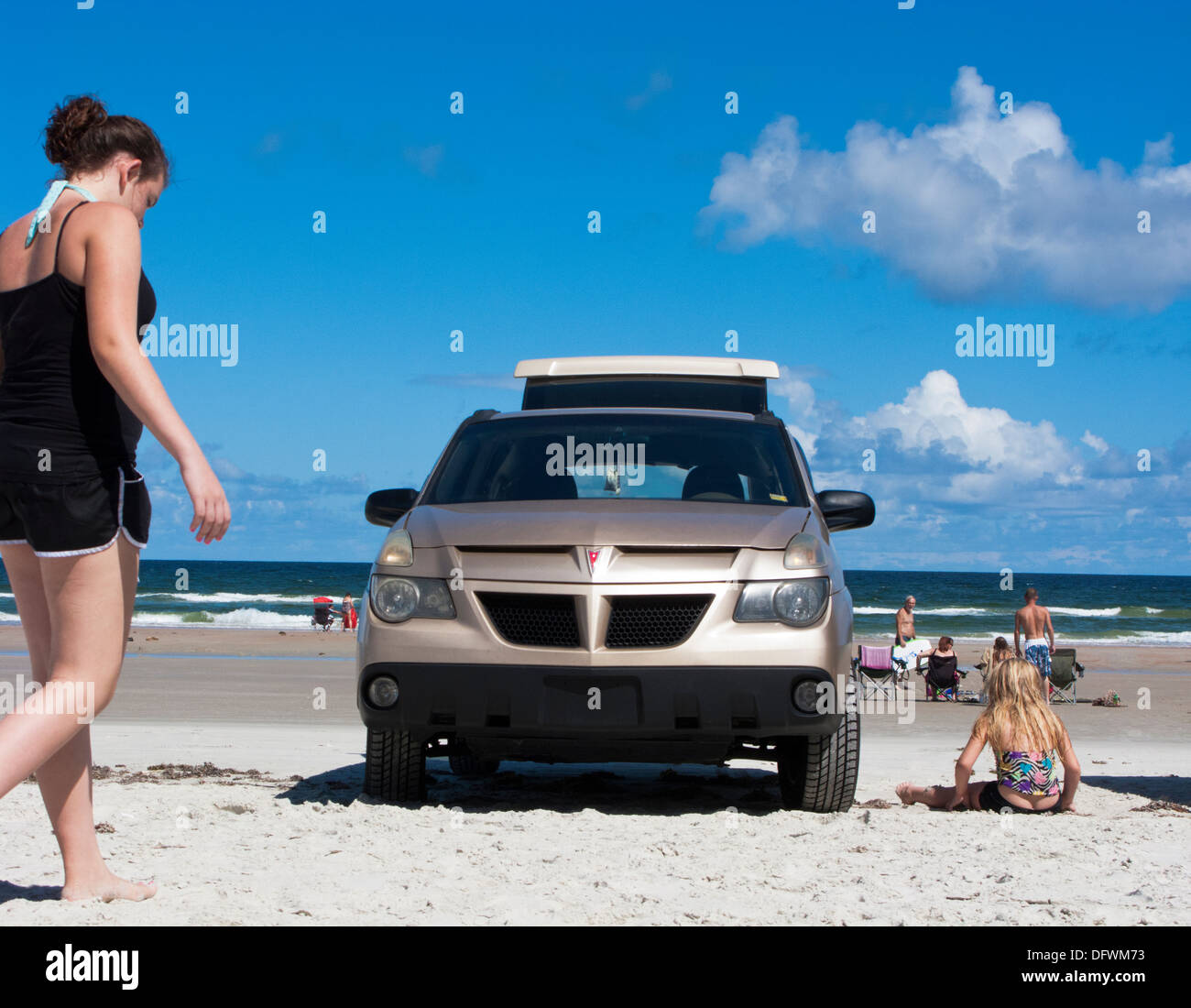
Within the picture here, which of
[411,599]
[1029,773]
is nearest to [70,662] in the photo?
[411,599]

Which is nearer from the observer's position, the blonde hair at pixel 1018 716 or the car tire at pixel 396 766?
the car tire at pixel 396 766

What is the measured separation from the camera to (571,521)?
17.7 feet

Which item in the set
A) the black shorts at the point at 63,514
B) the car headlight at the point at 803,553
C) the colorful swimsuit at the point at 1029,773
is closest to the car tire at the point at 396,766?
the car headlight at the point at 803,553

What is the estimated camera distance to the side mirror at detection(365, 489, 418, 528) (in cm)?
619

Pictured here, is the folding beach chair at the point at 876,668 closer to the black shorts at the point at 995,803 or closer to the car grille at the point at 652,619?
the black shorts at the point at 995,803

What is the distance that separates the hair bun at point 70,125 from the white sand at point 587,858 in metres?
2.11

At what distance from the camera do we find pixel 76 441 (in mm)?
3180

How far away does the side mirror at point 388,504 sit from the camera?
6.19 m

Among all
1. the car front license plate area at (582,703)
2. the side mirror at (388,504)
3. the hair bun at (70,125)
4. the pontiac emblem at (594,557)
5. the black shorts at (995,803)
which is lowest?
the black shorts at (995,803)

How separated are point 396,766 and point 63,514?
2930mm

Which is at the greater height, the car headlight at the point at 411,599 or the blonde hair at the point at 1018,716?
the car headlight at the point at 411,599

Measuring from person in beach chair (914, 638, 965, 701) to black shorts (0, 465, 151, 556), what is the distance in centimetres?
1546
